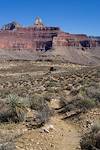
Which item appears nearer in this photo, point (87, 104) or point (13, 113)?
point (13, 113)

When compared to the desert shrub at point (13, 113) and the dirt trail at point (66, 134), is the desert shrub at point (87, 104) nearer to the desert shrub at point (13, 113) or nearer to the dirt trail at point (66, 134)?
the dirt trail at point (66, 134)

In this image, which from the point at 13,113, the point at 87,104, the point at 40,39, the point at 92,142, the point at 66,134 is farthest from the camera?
A: the point at 40,39

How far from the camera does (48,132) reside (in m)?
11.6

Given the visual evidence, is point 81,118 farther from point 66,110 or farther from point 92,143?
point 92,143

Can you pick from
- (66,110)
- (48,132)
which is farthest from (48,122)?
(66,110)

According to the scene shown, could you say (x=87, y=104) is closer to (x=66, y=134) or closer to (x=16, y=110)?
(x=66, y=134)

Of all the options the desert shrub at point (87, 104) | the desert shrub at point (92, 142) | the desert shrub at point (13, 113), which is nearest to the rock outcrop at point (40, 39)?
the desert shrub at point (87, 104)

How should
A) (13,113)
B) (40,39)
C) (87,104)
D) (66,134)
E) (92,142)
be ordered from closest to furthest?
(92,142)
(66,134)
(13,113)
(87,104)
(40,39)

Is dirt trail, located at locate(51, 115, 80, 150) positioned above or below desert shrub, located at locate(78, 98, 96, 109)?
below

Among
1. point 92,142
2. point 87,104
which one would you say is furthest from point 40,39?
point 92,142

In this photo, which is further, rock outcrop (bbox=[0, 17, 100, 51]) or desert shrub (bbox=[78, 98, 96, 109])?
rock outcrop (bbox=[0, 17, 100, 51])

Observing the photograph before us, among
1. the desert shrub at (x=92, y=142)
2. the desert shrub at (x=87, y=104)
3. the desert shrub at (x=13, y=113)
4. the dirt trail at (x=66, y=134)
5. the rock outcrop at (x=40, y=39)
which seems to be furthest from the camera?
the rock outcrop at (x=40, y=39)

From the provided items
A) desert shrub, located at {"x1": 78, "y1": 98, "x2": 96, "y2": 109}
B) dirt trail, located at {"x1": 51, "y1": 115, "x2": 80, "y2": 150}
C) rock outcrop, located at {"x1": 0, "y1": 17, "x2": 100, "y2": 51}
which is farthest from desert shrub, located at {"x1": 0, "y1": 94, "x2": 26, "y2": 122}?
rock outcrop, located at {"x1": 0, "y1": 17, "x2": 100, "y2": 51}

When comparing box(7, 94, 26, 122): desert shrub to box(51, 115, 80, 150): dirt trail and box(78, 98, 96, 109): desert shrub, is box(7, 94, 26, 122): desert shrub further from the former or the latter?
box(78, 98, 96, 109): desert shrub
